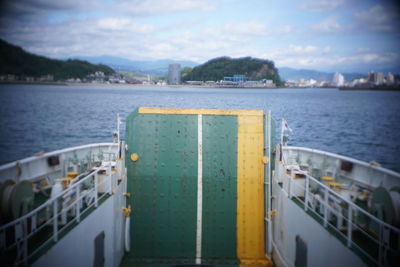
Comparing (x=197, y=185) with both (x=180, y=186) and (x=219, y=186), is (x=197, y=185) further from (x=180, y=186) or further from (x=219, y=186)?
(x=219, y=186)

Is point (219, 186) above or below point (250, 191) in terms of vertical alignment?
above

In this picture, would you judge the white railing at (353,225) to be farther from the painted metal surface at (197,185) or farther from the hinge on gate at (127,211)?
the hinge on gate at (127,211)

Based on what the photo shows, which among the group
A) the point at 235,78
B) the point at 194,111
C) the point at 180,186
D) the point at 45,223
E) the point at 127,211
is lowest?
the point at 127,211

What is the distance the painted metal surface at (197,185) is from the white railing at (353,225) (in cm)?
151

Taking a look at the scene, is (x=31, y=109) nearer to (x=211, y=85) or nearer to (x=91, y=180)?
(x=211, y=85)

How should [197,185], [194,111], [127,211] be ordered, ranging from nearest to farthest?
[127,211]
[197,185]
[194,111]

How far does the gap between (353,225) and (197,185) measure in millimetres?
4425

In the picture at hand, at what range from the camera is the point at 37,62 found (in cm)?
3641

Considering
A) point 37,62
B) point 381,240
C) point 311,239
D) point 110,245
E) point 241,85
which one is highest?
point 37,62

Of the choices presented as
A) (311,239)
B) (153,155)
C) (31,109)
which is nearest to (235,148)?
(153,155)

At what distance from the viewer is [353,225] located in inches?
235

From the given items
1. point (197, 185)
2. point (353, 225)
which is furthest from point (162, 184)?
point (353, 225)

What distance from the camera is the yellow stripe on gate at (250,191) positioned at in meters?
8.93

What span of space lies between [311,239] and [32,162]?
279 inches
